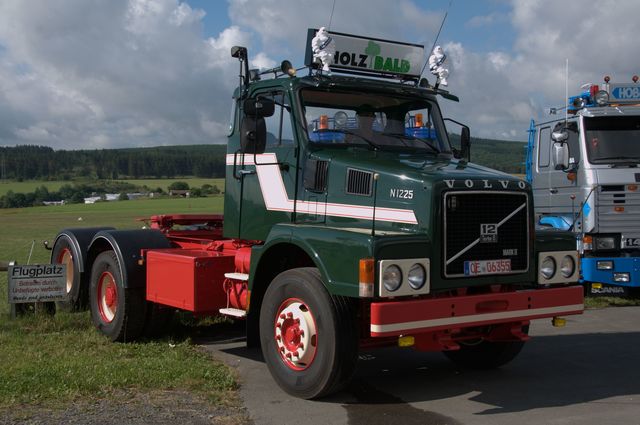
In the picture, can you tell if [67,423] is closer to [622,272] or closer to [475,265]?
[475,265]

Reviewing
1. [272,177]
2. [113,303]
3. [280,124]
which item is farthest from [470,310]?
[113,303]

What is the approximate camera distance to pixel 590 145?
11.5 m

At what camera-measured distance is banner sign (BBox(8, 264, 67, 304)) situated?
9.87 metres

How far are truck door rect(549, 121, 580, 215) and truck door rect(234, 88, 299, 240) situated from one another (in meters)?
5.91

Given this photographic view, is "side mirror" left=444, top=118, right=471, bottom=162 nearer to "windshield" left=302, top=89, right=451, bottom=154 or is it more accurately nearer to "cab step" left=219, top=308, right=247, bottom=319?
"windshield" left=302, top=89, right=451, bottom=154

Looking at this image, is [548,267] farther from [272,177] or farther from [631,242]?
[631,242]

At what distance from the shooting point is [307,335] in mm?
6309

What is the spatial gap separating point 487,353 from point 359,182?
238cm

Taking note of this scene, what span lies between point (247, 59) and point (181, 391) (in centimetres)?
360

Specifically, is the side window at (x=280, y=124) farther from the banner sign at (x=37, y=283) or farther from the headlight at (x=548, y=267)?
the banner sign at (x=37, y=283)

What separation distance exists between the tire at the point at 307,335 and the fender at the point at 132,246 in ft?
8.25

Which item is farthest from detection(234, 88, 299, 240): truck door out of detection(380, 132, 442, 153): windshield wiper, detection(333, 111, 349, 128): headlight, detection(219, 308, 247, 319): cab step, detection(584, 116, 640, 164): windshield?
detection(584, 116, 640, 164): windshield

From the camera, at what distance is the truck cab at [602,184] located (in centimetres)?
1139

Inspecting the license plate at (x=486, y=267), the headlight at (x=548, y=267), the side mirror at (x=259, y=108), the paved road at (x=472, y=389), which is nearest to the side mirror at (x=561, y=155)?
the paved road at (x=472, y=389)
